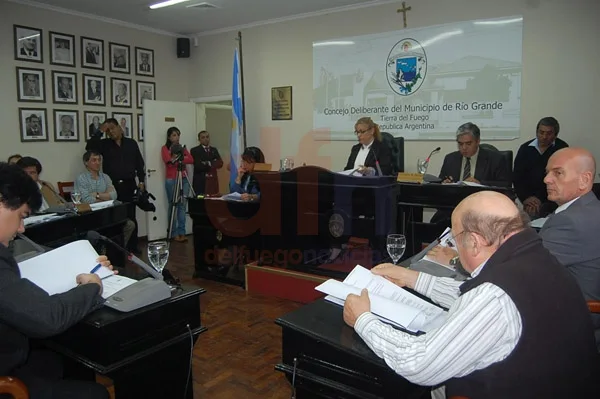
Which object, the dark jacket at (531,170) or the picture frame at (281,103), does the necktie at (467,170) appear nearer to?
the dark jacket at (531,170)

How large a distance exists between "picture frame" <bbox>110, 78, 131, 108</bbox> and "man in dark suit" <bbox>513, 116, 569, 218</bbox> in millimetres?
5074

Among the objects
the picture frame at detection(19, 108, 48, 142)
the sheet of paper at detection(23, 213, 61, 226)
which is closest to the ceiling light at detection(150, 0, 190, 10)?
the picture frame at detection(19, 108, 48, 142)

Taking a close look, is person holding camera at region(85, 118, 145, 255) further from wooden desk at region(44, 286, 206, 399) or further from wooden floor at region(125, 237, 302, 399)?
wooden desk at region(44, 286, 206, 399)

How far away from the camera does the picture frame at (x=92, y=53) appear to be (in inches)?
237

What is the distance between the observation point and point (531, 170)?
4.28m

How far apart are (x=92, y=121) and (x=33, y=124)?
749mm

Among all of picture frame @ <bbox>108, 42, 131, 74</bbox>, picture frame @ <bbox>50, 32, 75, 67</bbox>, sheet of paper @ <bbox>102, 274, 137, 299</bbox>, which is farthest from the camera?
picture frame @ <bbox>108, 42, 131, 74</bbox>

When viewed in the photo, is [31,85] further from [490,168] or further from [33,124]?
[490,168]

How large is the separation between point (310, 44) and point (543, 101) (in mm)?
2896

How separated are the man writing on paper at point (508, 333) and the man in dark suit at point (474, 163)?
2.83m

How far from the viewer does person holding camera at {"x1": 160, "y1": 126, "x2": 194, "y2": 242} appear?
21.4 ft

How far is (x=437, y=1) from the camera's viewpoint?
5.08 m

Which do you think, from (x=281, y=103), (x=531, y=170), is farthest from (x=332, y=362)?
(x=281, y=103)

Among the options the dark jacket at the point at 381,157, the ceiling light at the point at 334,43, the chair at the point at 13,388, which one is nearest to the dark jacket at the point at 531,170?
the dark jacket at the point at 381,157
